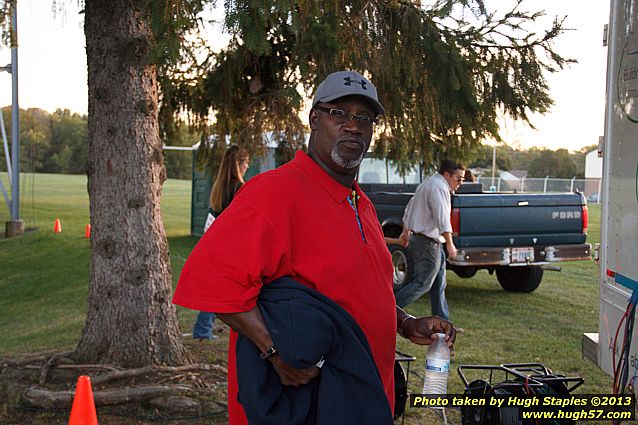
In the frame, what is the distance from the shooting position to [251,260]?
7.40 ft

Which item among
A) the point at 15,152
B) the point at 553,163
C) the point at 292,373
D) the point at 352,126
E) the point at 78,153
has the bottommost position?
the point at 292,373

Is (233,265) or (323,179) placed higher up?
(323,179)

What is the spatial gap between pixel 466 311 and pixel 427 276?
203 centimetres


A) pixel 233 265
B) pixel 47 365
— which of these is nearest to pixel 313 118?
pixel 233 265

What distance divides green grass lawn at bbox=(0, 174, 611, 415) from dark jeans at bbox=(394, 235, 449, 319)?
0.46 m

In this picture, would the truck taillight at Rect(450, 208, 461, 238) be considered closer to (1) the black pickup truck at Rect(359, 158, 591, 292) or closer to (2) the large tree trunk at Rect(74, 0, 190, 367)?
(1) the black pickup truck at Rect(359, 158, 591, 292)

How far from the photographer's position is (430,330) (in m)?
2.88

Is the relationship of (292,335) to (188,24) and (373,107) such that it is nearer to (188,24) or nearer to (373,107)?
(373,107)

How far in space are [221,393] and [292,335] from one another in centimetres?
320

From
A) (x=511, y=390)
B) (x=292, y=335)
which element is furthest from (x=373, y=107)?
(x=511, y=390)

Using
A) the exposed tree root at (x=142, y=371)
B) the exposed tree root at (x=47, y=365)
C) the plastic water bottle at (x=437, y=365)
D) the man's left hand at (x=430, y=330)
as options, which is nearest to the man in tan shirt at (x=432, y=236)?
the exposed tree root at (x=142, y=371)

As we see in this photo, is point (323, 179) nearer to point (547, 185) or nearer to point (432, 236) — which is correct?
point (432, 236)

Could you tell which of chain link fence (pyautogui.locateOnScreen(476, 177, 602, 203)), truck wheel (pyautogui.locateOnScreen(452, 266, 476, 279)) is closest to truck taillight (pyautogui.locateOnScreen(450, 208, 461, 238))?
truck wheel (pyautogui.locateOnScreen(452, 266, 476, 279))

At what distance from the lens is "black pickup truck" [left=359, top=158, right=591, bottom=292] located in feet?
31.2
